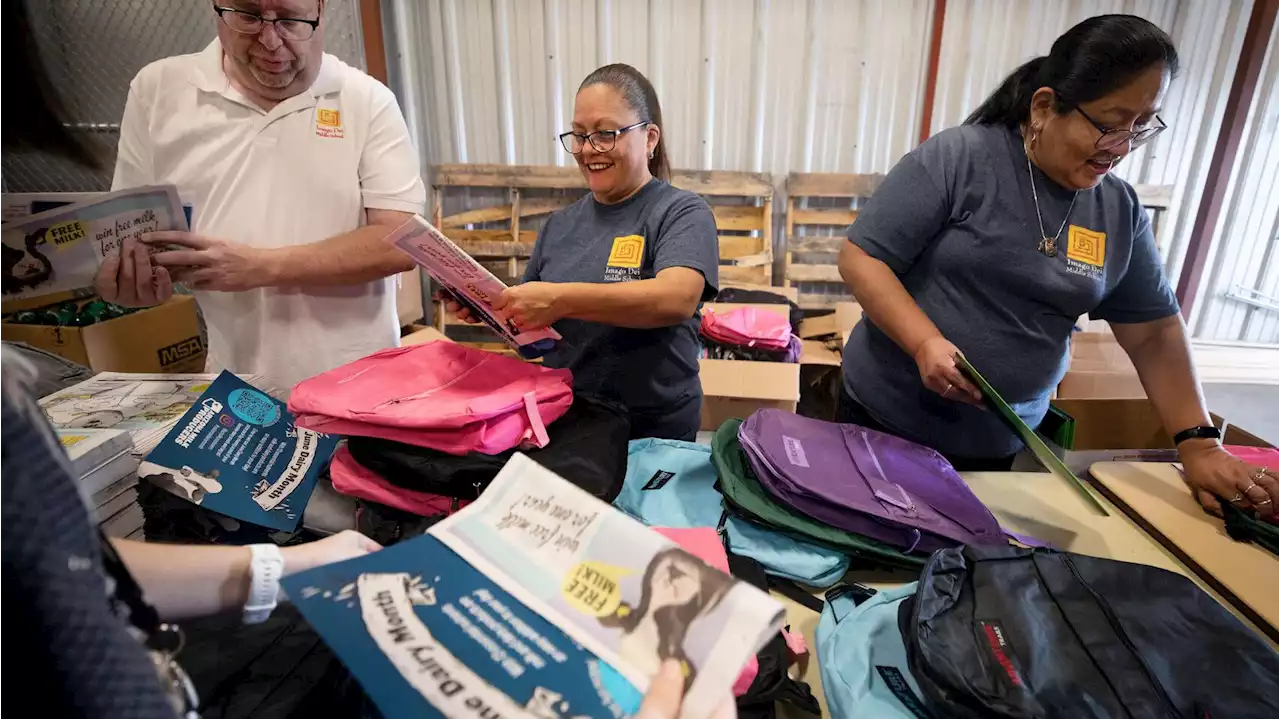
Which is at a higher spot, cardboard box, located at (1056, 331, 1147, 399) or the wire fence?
the wire fence

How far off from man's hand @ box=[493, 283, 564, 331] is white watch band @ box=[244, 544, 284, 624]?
64 cm

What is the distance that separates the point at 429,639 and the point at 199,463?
0.74 m

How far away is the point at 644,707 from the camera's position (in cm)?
51

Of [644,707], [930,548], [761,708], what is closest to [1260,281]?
[930,548]

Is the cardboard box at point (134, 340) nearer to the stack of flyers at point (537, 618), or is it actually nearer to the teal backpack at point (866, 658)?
the stack of flyers at point (537, 618)

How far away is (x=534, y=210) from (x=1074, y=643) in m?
3.60

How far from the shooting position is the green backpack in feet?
3.43

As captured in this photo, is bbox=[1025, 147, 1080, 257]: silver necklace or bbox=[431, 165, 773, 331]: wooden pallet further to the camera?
bbox=[431, 165, 773, 331]: wooden pallet

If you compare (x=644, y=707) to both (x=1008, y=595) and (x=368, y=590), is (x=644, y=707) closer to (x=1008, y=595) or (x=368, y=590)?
(x=368, y=590)

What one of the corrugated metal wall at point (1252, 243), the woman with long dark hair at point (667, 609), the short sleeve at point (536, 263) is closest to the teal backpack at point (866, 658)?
the woman with long dark hair at point (667, 609)

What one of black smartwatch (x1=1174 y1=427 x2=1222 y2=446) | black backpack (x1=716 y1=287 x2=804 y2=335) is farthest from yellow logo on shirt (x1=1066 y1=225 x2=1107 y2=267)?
black backpack (x1=716 y1=287 x2=804 y2=335)

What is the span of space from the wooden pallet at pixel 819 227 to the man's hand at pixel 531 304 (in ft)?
9.55

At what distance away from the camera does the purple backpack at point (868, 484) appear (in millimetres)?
1049

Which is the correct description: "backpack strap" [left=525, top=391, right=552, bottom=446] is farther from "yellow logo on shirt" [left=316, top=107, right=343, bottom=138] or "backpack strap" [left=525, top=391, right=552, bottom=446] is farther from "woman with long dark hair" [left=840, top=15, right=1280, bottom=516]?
"yellow logo on shirt" [left=316, top=107, right=343, bottom=138]
